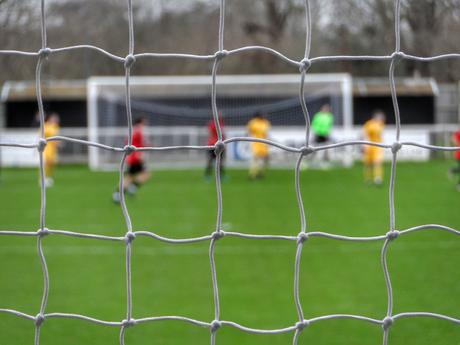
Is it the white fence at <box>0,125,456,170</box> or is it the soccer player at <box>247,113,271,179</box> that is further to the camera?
the white fence at <box>0,125,456,170</box>

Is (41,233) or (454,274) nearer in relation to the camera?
(41,233)

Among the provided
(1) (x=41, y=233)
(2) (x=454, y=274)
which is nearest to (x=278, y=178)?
(2) (x=454, y=274)

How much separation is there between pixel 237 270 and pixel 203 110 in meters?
15.1

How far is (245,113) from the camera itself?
21297 mm

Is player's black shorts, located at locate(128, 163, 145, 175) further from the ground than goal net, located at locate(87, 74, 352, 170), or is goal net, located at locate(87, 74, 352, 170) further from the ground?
goal net, located at locate(87, 74, 352, 170)

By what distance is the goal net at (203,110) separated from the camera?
19.8 metres

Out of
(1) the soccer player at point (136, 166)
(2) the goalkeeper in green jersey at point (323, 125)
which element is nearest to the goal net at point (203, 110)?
(2) the goalkeeper in green jersey at point (323, 125)

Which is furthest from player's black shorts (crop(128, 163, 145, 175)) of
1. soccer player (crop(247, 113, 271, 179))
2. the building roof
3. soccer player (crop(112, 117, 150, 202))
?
the building roof

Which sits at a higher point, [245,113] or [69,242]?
[245,113]

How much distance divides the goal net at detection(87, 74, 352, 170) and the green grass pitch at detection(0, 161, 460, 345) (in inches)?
282

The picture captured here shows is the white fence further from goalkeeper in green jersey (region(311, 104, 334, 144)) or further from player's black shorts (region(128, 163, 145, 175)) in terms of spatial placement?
player's black shorts (region(128, 163, 145, 175))

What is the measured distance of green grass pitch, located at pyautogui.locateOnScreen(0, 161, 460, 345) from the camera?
16.4 feet

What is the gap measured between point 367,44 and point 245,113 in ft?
39.0

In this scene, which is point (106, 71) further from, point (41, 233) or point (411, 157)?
point (41, 233)
